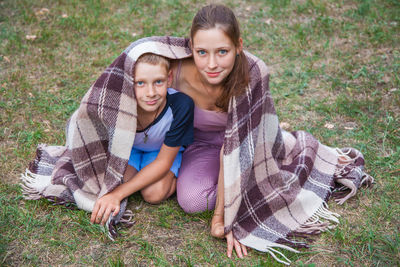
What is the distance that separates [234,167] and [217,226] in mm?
381

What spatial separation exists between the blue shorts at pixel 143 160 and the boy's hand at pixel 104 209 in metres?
0.37

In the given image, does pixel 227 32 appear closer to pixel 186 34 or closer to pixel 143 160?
pixel 143 160

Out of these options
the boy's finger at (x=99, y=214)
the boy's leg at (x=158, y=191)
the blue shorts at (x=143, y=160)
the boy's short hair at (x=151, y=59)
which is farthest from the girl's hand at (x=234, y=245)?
the boy's short hair at (x=151, y=59)

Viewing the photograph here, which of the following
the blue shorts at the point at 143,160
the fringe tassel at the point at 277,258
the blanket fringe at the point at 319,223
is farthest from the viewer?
the blue shorts at the point at 143,160

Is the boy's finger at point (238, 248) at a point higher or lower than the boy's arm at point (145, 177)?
lower

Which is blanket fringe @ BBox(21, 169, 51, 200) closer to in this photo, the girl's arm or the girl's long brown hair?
the girl's arm

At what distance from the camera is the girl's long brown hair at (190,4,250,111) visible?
94.0 inches

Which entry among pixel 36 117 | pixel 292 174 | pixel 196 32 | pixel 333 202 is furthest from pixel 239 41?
pixel 36 117

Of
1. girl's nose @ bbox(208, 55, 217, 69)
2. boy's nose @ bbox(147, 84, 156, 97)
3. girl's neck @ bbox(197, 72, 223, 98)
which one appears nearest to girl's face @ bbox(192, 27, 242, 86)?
girl's nose @ bbox(208, 55, 217, 69)

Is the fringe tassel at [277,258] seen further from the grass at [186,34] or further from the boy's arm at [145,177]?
the boy's arm at [145,177]

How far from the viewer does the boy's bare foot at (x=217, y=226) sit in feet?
8.20

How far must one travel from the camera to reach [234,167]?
254 cm

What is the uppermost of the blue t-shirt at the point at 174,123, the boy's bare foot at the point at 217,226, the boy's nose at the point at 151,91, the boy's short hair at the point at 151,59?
the boy's short hair at the point at 151,59

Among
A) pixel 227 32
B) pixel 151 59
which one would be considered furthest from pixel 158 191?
pixel 227 32
